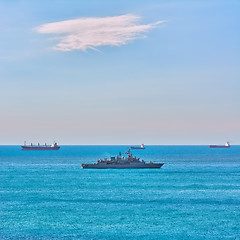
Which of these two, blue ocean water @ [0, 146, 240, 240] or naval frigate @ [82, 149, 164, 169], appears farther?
naval frigate @ [82, 149, 164, 169]

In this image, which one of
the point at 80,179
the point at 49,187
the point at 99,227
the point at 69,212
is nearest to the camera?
the point at 99,227

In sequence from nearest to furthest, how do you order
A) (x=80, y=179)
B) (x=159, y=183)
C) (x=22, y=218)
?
(x=22, y=218) → (x=159, y=183) → (x=80, y=179)

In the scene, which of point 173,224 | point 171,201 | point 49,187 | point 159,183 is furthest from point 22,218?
point 159,183

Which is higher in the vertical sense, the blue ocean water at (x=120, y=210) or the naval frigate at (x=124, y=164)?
the naval frigate at (x=124, y=164)

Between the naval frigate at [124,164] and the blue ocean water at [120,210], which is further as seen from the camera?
the naval frigate at [124,164]

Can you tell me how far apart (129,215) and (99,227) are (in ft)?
29.2

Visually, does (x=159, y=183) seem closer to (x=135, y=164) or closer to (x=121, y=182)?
(x=121, y=182)

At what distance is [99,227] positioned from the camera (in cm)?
6225

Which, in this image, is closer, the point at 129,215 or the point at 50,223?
the point at 50,223

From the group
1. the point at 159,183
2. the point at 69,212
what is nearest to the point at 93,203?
the point at 69,212

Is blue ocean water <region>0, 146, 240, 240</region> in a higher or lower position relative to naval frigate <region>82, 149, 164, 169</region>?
lower

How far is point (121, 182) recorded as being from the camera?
120 metres

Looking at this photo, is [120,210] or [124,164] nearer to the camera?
[120,210]

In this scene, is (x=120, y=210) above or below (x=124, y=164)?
below
